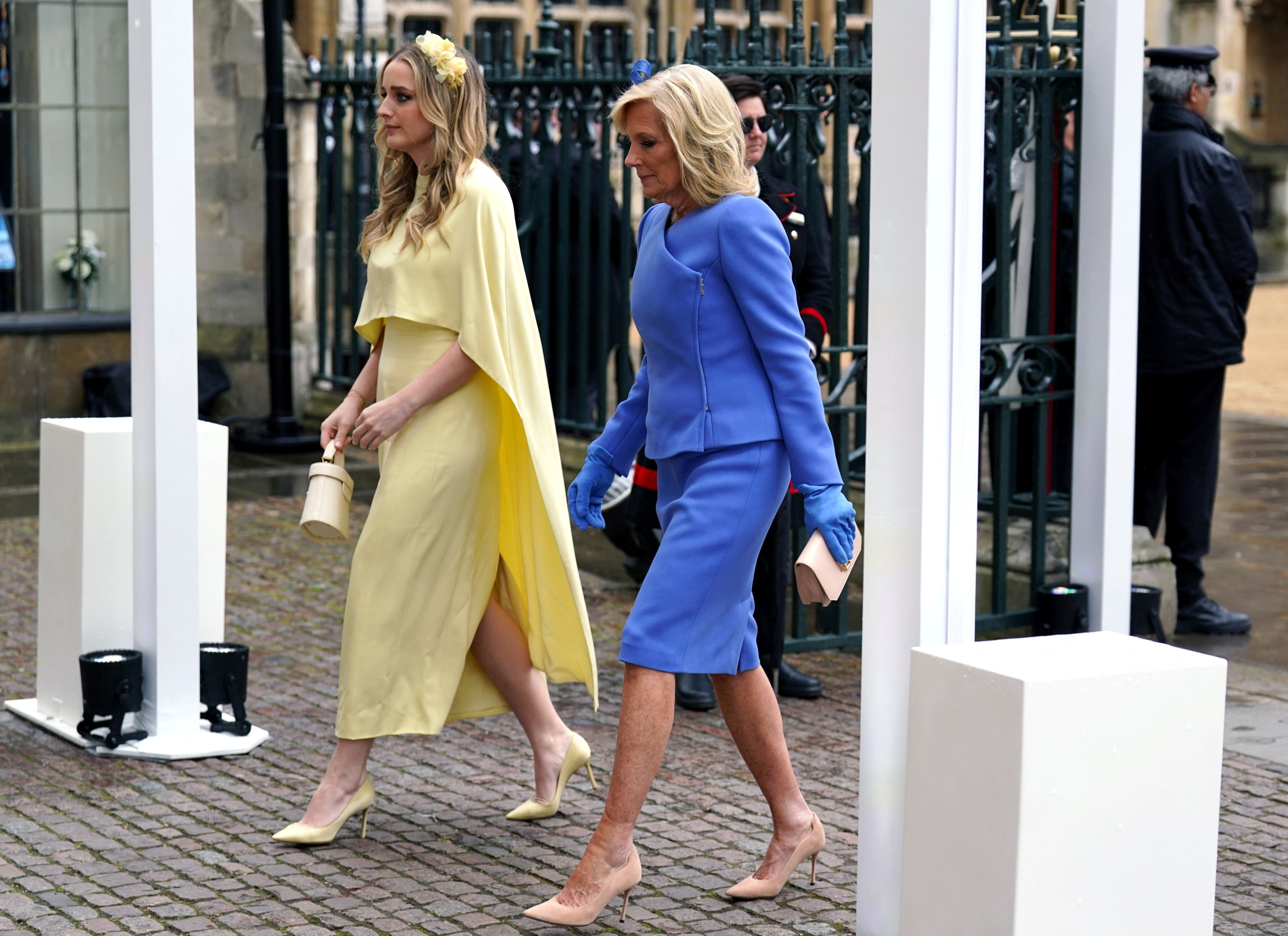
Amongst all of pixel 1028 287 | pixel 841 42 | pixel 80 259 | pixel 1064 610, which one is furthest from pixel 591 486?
pixel 80 259

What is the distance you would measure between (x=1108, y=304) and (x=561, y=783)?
8.26 ft

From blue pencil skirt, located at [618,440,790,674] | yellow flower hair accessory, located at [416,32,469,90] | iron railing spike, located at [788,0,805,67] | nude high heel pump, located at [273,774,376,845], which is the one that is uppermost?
iron railing spike, located at [788,0,805,67]

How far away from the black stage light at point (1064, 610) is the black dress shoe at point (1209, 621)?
0.92 meters

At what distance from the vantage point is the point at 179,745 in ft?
17.6

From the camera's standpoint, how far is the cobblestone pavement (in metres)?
4.14

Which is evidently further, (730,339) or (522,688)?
(522,688)

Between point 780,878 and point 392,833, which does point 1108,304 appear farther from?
point 392,833

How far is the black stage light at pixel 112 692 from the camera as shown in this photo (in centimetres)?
532

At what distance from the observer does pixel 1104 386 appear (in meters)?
6.24

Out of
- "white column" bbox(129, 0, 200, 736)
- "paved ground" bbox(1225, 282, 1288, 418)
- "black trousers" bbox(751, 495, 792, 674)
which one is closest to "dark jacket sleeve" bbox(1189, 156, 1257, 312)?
"black trousers" bbox(751, 495, 792, 674)

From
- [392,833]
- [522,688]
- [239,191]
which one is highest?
[239,191]

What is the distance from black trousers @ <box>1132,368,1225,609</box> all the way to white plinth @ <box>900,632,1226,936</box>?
4135mm

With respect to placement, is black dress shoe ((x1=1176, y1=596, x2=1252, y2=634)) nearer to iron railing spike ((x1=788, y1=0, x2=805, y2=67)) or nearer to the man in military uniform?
the man in military uniform

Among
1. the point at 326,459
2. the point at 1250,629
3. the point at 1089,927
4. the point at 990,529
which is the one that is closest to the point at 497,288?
the point at 326,459
